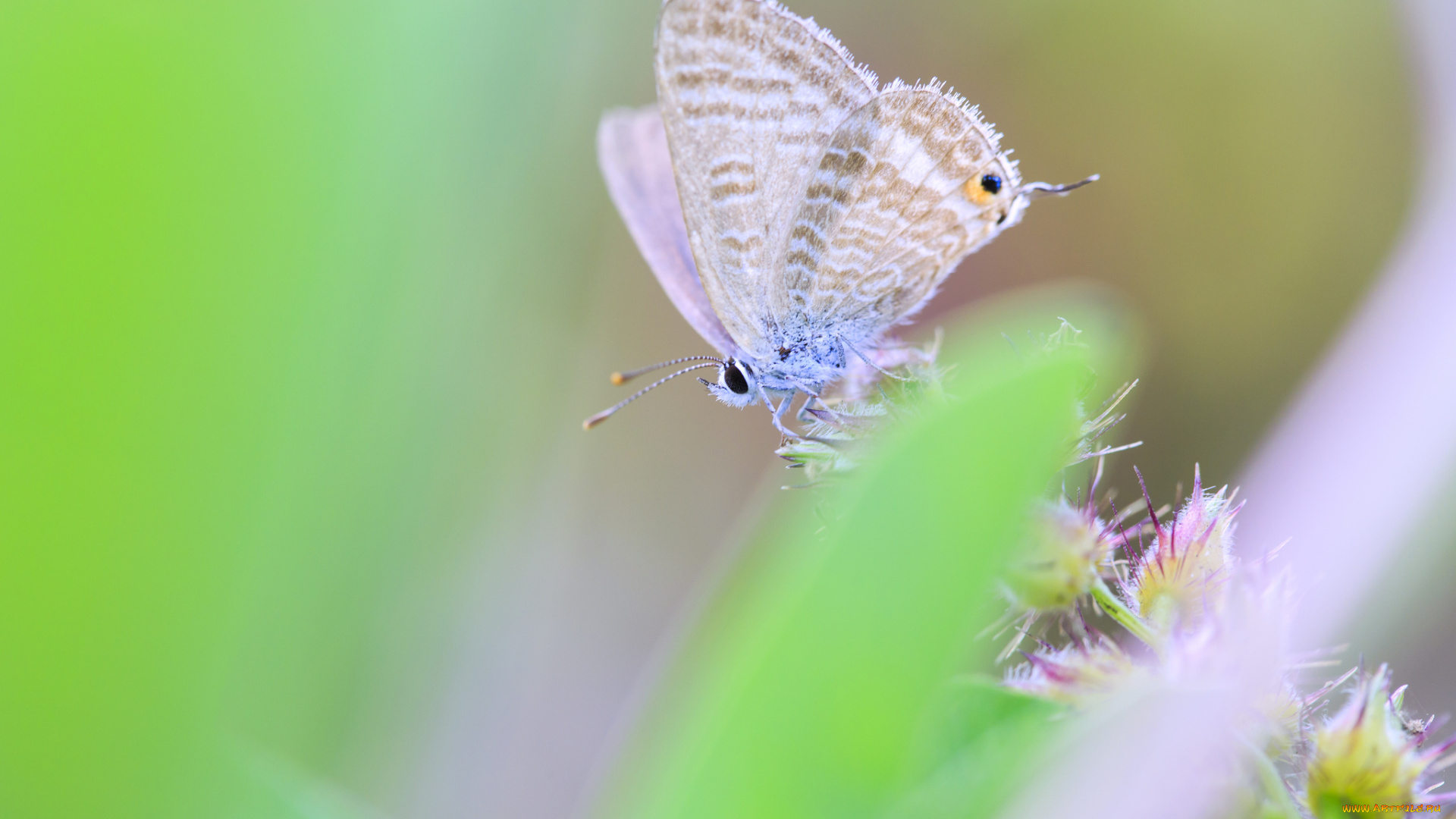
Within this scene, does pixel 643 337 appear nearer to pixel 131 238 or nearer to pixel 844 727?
pixel 131 238

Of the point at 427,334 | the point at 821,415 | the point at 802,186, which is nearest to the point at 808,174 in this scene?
the point at 802,186

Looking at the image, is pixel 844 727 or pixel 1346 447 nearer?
pixel 844 727

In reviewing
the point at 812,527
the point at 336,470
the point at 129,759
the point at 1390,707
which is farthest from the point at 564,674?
the point at 1390,707

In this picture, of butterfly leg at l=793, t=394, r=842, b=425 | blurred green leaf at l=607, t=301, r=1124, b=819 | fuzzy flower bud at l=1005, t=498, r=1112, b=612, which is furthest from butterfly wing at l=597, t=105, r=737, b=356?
blurred green leaf at l=607, t=301, r=1124, b=819

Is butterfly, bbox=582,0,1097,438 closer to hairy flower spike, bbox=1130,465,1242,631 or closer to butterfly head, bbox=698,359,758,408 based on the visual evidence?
butterfly head, bbox=698,359,758,408

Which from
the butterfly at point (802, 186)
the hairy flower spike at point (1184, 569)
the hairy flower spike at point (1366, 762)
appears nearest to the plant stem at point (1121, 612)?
the hairy flower spike at point (1184, 569)

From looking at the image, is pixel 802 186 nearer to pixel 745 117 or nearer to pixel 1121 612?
pixel 745 117

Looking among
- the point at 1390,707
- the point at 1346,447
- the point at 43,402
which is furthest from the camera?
the point at 1346,447
